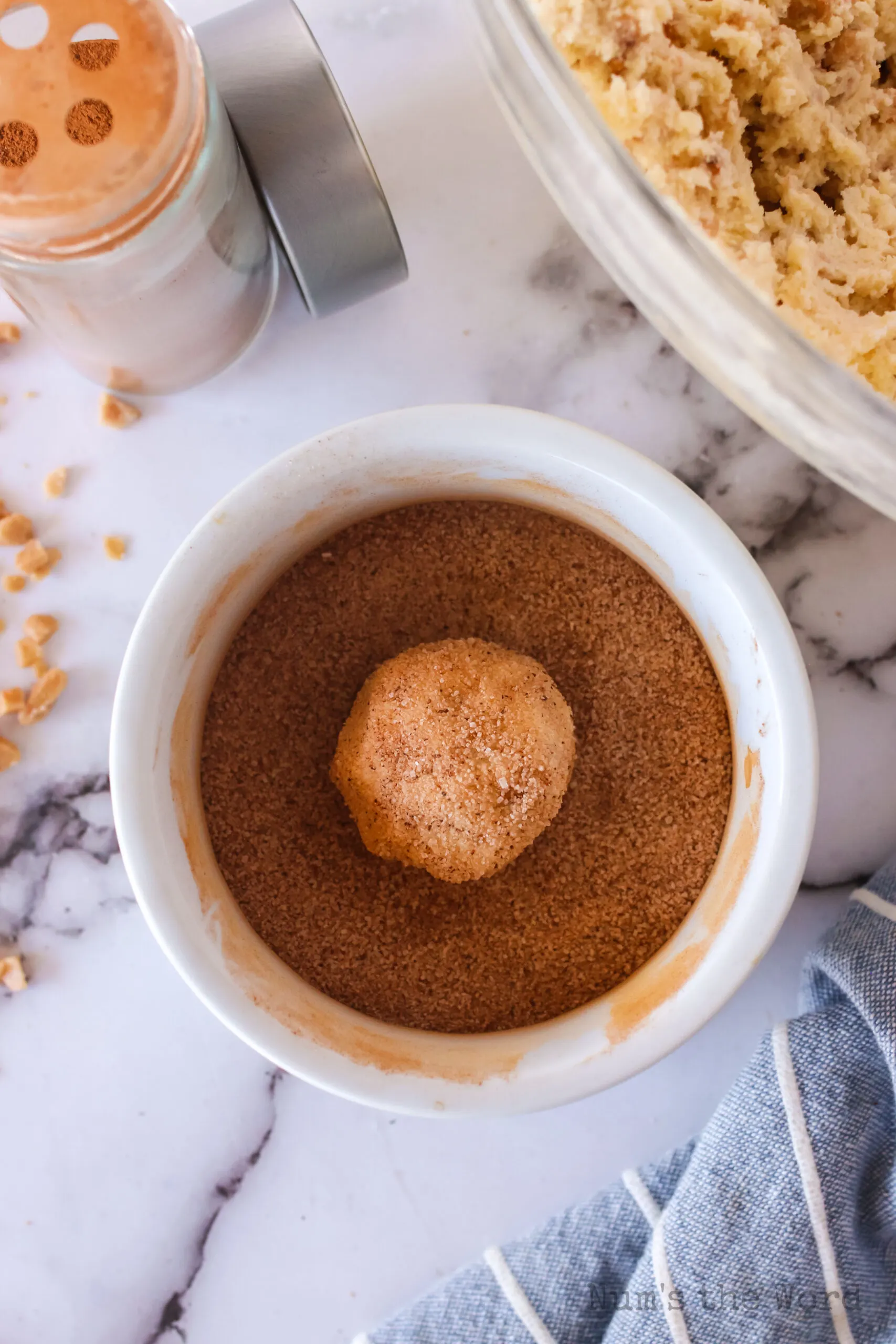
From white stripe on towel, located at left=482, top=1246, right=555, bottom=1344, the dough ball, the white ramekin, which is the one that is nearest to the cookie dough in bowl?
the white ramekin

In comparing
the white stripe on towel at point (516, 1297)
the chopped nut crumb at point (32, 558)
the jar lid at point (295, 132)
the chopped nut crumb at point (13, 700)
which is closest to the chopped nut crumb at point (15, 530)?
the chopped nut crumb at point (32, 558)

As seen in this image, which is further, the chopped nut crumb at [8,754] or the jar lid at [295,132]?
the chopped nut crumb at [8,754]

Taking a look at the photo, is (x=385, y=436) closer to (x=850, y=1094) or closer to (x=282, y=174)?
(x=282, y=174)

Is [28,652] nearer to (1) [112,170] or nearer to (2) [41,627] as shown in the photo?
(2) [41,627]

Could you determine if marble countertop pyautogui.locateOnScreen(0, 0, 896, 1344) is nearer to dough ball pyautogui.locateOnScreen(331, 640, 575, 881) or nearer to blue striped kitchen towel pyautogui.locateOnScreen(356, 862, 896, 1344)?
blue striped kitchen towel pyautogui.locateOnScreen(356, 862, 896, 1344)

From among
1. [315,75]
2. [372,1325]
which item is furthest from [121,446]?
[372,1325]

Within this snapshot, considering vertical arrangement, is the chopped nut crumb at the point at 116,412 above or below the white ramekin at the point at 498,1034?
above

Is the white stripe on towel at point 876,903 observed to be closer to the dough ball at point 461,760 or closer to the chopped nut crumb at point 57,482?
the dough ball at point 461,760

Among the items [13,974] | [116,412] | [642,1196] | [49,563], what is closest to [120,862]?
[13,974]
